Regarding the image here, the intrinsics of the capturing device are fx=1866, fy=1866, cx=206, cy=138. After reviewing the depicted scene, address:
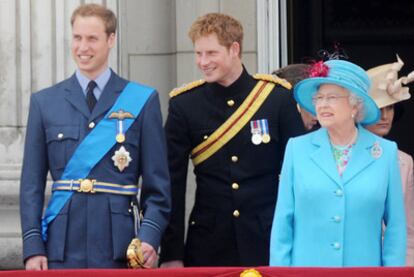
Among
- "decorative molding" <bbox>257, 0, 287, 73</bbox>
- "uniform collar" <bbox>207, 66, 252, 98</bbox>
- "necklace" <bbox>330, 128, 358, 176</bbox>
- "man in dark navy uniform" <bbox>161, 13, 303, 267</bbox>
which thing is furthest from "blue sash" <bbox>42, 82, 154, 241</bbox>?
"decorative molding" <bbox>257, 0, 287, 73</bbox>

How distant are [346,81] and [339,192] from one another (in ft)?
1.51

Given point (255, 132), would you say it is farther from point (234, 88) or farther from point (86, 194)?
point (86, 194)

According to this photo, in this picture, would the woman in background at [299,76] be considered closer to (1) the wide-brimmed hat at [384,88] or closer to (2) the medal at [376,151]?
(1) the wide-brimmed hat at [384,88]

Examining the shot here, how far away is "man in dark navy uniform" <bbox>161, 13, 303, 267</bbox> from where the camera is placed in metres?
8.45

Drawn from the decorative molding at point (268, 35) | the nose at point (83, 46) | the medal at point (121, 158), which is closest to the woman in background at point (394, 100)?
the medal at point (121, 158)

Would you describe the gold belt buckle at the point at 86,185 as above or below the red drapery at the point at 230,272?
above

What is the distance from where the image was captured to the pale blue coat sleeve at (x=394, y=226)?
759 centimetres

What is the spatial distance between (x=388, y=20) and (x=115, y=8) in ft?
7.68

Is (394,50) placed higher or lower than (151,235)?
higher

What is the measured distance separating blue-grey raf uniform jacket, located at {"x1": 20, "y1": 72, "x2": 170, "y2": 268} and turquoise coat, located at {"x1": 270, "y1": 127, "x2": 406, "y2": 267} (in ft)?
2.20

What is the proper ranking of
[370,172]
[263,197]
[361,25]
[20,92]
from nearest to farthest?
[370,172]
[263,197]
[20,92]
[361,25]

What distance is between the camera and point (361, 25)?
38.8 ft

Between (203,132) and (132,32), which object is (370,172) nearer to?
(203,132)

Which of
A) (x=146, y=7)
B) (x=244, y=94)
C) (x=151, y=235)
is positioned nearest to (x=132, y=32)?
(x=146, y=7)
